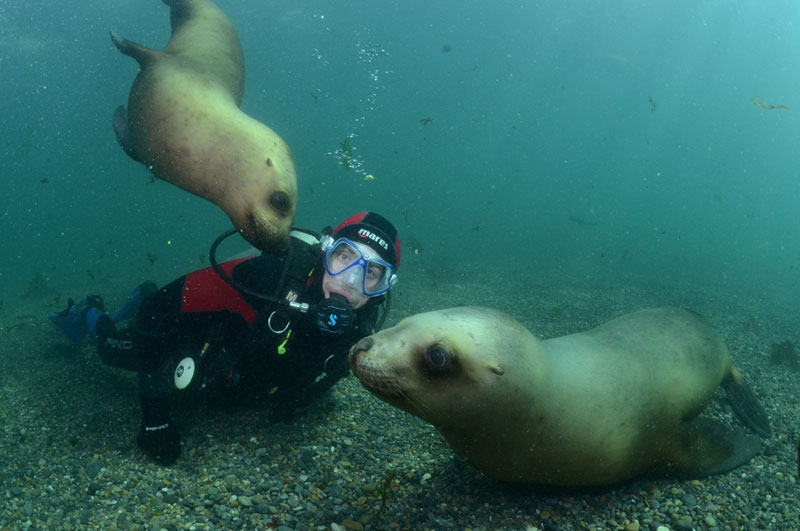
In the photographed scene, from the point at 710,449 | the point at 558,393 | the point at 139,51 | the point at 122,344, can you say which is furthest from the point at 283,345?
the point at 139,51

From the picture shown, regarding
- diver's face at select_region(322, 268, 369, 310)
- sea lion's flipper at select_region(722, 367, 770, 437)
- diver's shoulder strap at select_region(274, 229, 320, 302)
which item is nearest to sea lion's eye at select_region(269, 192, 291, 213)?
diver's shoulder strap at select_region(274, 229, 320, 302)

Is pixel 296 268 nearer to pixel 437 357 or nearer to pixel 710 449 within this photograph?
pixel 437 357

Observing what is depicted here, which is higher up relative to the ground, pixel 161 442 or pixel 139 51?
pixel 139 51

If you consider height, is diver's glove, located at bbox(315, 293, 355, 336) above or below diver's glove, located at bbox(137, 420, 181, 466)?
above

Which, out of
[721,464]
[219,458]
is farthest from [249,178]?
[721,464]

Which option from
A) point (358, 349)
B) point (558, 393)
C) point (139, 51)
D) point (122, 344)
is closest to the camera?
point (358, 349)

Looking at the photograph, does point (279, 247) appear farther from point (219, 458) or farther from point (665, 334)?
point (665, 334)

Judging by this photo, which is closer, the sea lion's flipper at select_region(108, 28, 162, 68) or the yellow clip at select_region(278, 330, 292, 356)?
the yellow clip at select_region(278, 330, 292, 356)

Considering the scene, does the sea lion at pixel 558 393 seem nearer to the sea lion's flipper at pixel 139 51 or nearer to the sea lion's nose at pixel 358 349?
the sea lion's nose at pixel 358 349

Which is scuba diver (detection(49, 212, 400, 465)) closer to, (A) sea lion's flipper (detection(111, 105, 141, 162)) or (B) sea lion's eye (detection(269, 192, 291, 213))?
(B) sea lion's eye (detection(269, 192, 291, 213))

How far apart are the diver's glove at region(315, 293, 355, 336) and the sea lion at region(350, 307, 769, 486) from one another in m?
0.90

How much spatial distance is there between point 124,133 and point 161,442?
2.88 metres

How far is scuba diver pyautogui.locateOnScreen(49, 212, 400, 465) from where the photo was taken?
3164 millimetres

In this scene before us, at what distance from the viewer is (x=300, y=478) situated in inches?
108
